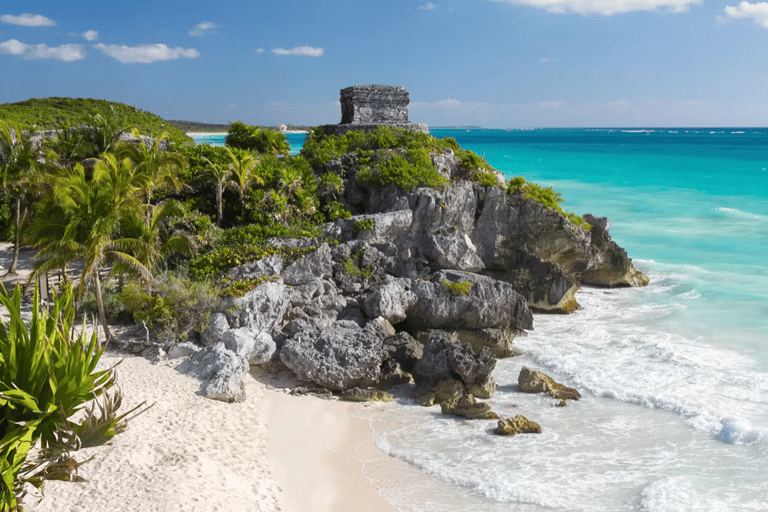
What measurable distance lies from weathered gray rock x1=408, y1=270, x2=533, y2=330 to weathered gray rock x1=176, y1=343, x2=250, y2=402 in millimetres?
4491

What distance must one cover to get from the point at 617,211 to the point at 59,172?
28112 millimetres

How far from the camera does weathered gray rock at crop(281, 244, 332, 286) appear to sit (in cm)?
1450

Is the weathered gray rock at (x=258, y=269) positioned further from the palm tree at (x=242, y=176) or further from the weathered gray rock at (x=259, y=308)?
the palm tree at (x=242, y=176)

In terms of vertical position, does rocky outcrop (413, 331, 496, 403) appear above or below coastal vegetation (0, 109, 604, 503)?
below

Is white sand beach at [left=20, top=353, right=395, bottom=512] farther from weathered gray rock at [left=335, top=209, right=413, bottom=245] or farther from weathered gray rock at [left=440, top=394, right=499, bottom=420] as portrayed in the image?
weathered gray rock at [left=335, top=209, right=413, bottom=245]

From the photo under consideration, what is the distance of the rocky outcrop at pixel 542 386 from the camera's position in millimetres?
11402

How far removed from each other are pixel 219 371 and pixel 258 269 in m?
3.73

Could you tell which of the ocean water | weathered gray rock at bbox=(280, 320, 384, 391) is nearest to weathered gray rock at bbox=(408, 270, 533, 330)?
the ocean water

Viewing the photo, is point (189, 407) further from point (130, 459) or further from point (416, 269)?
point (416, 269)

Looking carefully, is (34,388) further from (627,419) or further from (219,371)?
(627,419)

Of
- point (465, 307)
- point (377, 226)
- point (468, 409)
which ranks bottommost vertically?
point (468, 409)

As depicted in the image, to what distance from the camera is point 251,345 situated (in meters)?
11.9

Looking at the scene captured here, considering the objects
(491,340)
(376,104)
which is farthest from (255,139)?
(491,340)

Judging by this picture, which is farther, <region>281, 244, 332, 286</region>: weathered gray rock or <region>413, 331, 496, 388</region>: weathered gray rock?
<region>281, 244, 332, 286</region>: weathered gray rock
